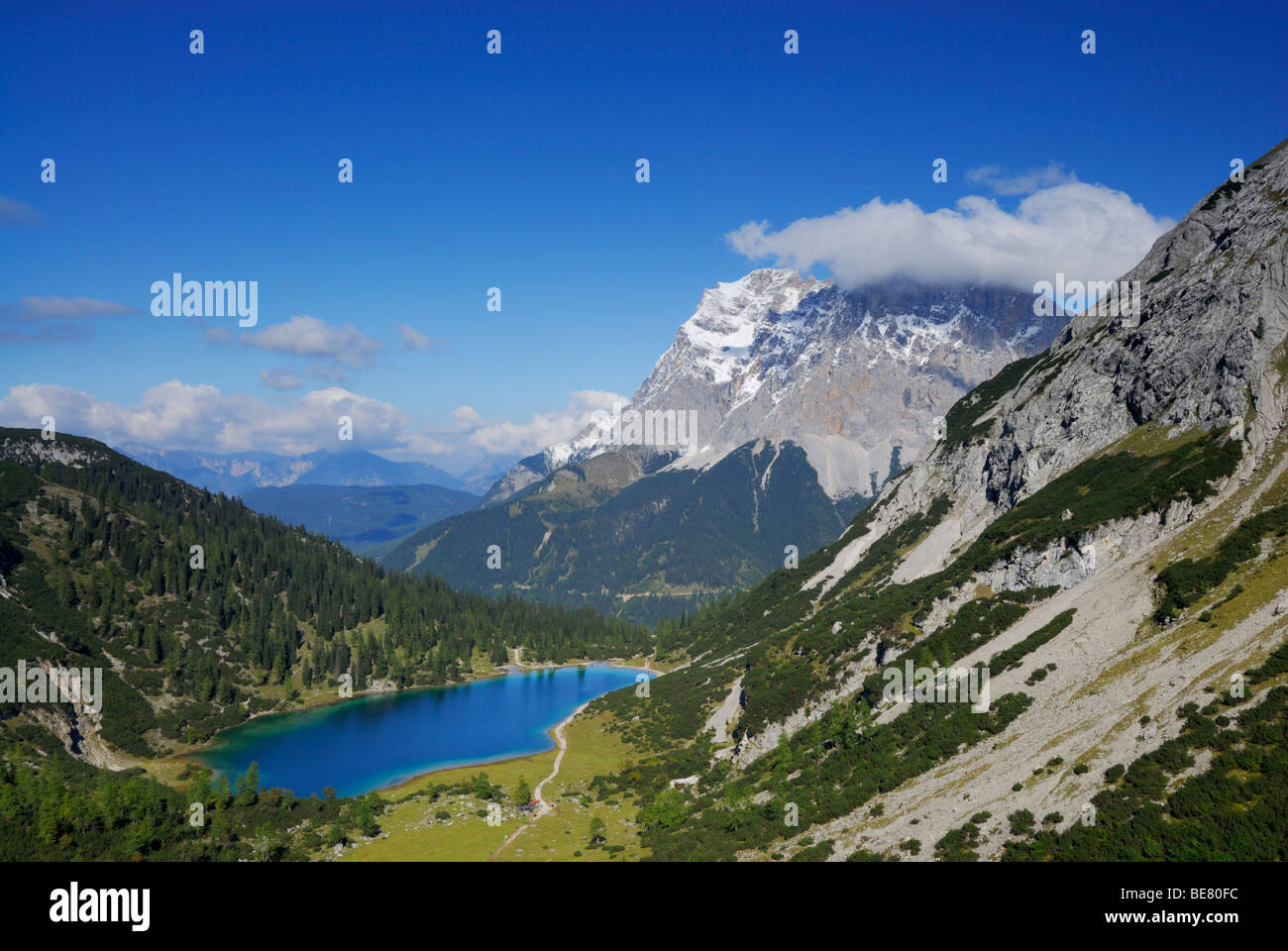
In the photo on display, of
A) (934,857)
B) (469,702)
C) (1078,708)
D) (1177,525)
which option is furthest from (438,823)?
(469,702)

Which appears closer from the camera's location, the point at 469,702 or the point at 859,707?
the point at 859,707

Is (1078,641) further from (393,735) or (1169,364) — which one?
(393,735)

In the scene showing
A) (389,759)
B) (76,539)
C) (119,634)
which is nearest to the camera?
(389,759)

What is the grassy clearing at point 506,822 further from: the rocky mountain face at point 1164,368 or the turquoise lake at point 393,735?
the rocky mountain face at point 1164,368

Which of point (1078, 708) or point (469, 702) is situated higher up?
point (1078, 708)

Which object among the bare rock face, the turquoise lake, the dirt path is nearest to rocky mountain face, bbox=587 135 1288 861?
the bare rock face

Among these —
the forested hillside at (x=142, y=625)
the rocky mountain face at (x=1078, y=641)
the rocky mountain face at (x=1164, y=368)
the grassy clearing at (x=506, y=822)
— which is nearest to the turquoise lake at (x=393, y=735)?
the forested hillside at (x=142, y=625)
